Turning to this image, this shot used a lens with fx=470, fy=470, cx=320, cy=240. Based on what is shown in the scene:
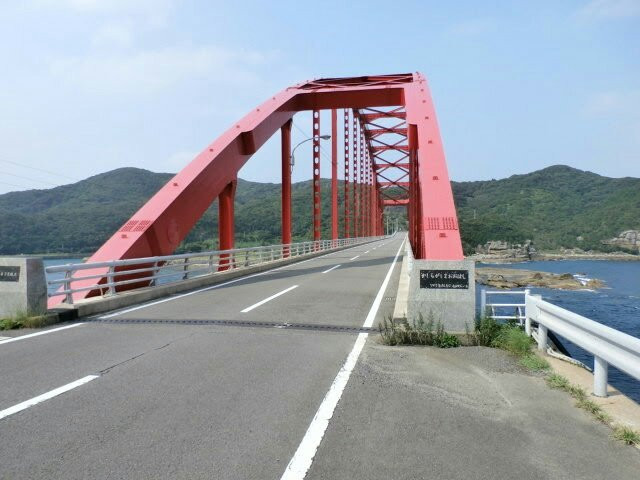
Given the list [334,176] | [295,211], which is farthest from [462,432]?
[295,211]

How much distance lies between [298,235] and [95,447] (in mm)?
72116

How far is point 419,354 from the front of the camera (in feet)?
21.3

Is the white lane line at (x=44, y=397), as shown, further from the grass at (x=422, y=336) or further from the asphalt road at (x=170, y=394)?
the grass at (x=422, y=336)

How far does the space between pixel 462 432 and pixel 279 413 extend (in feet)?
5.14

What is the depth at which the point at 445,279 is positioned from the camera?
741cm

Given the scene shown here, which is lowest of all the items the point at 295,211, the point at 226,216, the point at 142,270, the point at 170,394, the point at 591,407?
the point at 591,407

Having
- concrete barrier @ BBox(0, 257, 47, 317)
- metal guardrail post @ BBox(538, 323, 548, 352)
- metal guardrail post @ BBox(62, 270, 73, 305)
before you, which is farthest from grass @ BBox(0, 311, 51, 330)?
metal guardrail post @ BBox(538, 323, 548, 352)

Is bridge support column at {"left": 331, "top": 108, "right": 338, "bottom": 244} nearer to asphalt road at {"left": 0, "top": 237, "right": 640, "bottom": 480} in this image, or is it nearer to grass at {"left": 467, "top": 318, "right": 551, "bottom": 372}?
grass at {"left": 467, "top": 318, "right": 551, "bottom": 372}

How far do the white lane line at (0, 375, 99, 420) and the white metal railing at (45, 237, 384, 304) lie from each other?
445cm

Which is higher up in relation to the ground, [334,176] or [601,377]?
[334,176]

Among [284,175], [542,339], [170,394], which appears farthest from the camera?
[284,175]

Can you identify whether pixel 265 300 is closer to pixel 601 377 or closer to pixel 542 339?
pixel 542 339

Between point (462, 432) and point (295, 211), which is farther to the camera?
point (295, 211)

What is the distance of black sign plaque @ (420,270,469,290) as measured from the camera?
7348 millimetres
